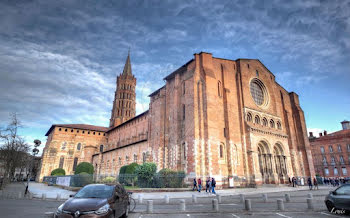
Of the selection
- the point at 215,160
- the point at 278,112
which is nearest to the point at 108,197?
the point at 215,160

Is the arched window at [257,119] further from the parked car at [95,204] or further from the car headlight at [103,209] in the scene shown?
the car headlight at [103,209]

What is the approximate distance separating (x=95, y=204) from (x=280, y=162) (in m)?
29.4

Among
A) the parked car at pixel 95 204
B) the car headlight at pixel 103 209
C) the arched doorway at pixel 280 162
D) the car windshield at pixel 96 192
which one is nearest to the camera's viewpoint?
the parked car at pixel 95 204

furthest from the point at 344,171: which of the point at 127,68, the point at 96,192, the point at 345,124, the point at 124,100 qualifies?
the point at 127,68

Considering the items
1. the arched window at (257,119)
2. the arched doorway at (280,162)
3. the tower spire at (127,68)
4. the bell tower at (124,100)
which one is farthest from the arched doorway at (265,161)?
the tower spire at (127,68)

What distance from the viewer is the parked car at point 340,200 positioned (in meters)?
7.99

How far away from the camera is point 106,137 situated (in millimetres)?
59812

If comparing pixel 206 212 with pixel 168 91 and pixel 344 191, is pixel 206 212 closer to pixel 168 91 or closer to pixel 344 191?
pixel 344 191

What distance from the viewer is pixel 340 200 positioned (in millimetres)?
8211

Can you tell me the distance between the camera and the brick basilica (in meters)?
22.9

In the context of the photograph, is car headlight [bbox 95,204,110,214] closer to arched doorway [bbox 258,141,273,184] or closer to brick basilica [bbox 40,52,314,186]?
brick basilica [bbox 40,52,314,186]

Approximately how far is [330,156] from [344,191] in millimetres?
55495

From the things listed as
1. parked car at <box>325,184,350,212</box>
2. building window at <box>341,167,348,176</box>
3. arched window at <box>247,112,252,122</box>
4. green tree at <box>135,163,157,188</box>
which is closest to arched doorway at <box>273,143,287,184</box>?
arched window at <box>247,112,252,122</box>

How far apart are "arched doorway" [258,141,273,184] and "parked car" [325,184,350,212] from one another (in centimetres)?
1856
